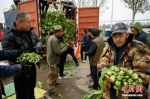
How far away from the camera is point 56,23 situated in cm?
747

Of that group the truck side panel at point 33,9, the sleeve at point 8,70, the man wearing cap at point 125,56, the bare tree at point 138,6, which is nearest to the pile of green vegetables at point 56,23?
the truck side panel at point 33,9

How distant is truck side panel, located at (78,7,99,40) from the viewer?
8.67m

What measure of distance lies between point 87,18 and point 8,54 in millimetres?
7001

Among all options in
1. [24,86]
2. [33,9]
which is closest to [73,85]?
[24,86]

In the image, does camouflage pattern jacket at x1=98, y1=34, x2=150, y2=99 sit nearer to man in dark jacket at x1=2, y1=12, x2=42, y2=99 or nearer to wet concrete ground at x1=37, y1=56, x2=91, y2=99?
man in dark jacket at x1=2, y1=12, x2=42, y2=99

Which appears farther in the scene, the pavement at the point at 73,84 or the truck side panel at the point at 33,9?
the truck side panel at the point at 33,9

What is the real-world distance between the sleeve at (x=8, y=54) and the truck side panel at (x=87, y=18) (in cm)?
664

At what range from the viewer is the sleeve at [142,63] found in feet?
6.07

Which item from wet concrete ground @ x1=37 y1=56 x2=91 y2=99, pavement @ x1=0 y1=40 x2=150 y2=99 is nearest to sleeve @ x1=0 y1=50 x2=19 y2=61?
pavement @ x1=0 y1=40 x2=150 y2=99

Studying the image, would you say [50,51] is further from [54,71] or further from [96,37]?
[96,37]

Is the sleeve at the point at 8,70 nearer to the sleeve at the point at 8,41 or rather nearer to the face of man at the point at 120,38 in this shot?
the sleeve at the point at 8,41

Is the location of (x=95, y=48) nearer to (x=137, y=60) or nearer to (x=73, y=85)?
(x=73, y=85)

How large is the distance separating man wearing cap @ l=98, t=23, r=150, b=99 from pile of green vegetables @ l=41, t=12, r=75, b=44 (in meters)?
5.41

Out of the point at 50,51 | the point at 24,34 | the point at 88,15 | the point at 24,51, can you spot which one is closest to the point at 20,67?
the point at 24,51
